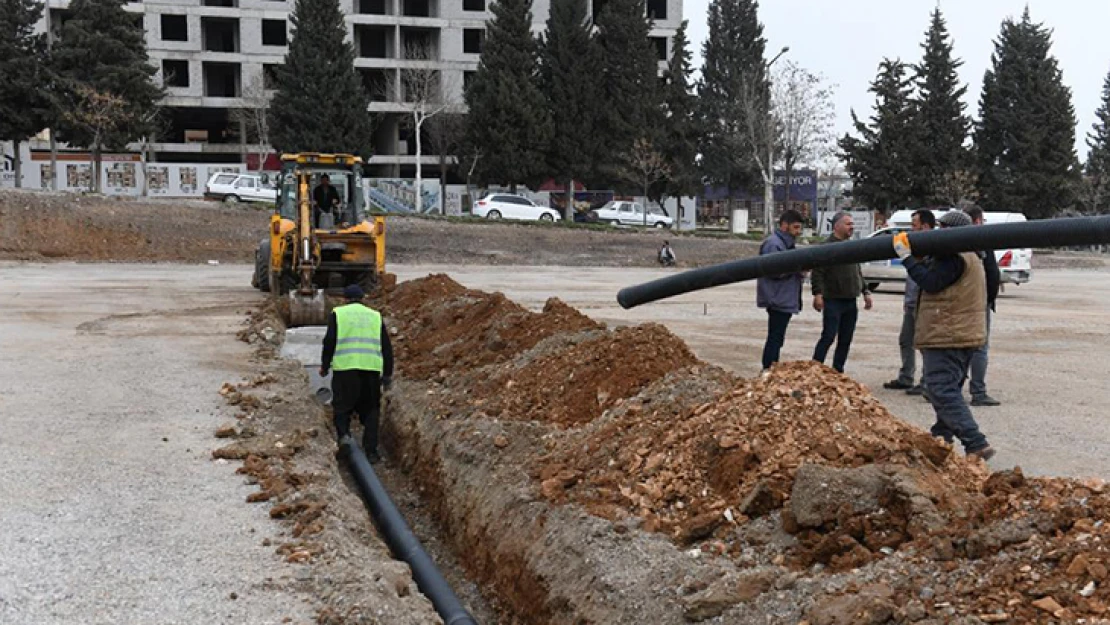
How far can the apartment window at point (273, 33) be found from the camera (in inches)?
2473

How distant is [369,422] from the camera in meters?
9.73

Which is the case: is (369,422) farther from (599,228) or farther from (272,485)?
(599,228)

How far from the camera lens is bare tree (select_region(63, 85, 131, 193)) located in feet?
141

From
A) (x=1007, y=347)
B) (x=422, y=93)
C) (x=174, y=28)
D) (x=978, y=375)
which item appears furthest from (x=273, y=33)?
(x=978, y=375)

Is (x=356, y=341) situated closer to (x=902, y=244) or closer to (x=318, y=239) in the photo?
(x=902, y=244)

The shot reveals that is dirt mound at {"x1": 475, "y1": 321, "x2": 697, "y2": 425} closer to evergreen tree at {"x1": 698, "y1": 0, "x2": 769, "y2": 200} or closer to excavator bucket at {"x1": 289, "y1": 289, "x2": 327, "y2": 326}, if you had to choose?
excavator bucket at {"x1": 289, "y1": 289, "x2": 327, "y2": 326}

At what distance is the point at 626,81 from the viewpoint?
5381 cm

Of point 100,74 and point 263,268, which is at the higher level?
point 100,74

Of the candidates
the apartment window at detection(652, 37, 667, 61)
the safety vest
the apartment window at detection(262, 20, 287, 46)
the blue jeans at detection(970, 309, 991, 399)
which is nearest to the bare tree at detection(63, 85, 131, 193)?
the apartment window at detection(262, 20, 287, 46)

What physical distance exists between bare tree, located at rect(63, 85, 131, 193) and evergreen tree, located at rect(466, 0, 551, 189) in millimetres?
15837

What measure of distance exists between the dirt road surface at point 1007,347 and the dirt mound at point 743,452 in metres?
1.92

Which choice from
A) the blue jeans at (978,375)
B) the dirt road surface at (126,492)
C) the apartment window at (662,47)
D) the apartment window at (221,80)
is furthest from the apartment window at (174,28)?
the blue jeans at (978,375)

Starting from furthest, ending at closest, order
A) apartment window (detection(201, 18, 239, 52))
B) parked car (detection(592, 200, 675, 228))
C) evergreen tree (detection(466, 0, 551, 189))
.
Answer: apartment window (detection(201, 18, 239, 52)), parked car (detection(592, 200, 675, 228)), evergreen tree (detection(466, 0, 551, 189))

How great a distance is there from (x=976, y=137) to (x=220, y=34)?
42814 mm
